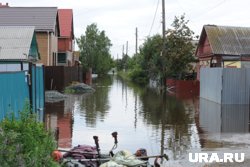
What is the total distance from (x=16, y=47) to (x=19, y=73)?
10837 mm

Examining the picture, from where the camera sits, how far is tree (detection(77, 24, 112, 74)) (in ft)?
318

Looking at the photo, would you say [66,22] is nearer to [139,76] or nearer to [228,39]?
[139,76]

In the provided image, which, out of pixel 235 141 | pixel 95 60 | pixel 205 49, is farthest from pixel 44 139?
pixel 95 60

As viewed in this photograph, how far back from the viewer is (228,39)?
38.3 m

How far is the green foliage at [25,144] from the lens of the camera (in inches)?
257

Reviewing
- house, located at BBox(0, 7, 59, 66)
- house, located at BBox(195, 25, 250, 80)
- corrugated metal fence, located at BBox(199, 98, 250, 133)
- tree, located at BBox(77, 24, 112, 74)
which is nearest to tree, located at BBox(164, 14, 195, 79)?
house, located at BBox(195, 25, 250, 80)

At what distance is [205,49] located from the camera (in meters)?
42.7

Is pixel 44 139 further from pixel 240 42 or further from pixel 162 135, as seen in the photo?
pixel 240 42

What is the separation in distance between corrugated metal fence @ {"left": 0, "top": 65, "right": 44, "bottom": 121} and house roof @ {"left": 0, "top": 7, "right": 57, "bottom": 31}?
22834 mm

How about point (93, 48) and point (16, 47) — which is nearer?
point (16, 47)

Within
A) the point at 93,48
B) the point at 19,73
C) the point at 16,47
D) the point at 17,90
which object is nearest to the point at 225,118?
the point at 19,73

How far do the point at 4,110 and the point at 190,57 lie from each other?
110ft

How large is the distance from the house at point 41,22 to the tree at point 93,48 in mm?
53096

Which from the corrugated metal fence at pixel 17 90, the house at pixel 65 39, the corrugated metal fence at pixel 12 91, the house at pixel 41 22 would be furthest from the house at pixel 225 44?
the corrugated metal fence at pixel 12 91
